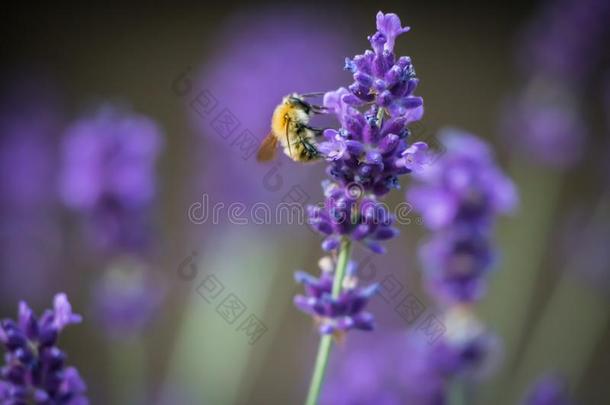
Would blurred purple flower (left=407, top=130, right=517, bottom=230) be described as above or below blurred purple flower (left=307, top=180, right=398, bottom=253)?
above

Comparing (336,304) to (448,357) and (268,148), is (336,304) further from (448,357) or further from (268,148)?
(448,357)

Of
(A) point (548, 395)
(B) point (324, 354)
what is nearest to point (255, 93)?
(A) point (548, 395)

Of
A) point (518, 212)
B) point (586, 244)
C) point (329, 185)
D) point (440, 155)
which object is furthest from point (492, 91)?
point (329, 185)

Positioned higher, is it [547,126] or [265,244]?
[547,126]

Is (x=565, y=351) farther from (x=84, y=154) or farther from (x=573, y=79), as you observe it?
(x=84, y=154)

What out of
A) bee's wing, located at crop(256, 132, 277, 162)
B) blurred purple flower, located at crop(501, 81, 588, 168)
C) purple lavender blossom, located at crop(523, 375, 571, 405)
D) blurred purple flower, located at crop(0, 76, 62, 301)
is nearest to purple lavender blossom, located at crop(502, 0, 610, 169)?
blurred purple flower, located at crop(501, 81, 588, 168)

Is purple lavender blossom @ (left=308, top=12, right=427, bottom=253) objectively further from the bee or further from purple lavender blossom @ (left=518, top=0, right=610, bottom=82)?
purple lavender blossom @ (left=518, top=0, right=610, bottom=82)
